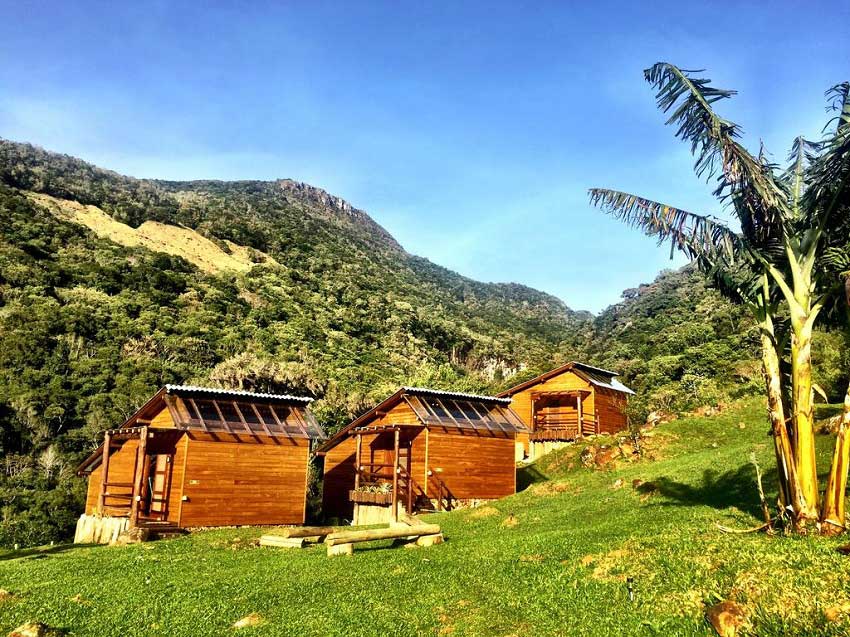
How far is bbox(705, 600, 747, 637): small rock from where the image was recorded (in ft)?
24.1

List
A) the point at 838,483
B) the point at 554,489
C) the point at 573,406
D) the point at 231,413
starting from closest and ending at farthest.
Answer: the point at 838,483
the point at 231,413
the point at 554,489
the point at 573,406

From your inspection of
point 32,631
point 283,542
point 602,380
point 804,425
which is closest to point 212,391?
point 283,542

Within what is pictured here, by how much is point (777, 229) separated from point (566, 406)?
3366 cm

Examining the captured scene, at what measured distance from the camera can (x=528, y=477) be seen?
3434 centimetres

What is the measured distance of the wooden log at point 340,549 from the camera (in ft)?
50.6

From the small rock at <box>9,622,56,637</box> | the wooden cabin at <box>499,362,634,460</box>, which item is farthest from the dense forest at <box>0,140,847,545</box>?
the small rock at <box>9,622,56,637</box>

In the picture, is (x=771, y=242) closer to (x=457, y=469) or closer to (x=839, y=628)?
(x=839, y=628)

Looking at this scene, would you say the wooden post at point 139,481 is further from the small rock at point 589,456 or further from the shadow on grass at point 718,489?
the small rock at point 589,456

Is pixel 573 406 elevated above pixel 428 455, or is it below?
above

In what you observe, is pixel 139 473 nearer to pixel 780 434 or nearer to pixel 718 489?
pixel 718 489

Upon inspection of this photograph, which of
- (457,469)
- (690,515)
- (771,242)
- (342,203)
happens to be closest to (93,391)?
(457,469)

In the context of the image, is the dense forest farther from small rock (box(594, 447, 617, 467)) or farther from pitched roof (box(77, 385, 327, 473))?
pitched roof (box(77, 385, 327, 473))

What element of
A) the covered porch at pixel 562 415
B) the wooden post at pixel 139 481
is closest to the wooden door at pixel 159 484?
the wooden post at pixel 139 481

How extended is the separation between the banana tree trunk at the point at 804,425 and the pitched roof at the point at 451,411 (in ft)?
62.7
